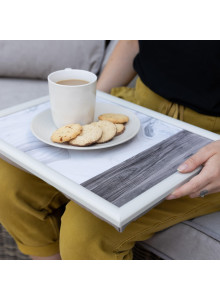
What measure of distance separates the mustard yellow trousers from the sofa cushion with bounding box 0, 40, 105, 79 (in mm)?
532

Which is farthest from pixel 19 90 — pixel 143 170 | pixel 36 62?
pixel 143 170

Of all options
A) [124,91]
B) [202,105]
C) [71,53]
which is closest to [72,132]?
[202,105]

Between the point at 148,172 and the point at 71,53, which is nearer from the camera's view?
the point at 148,172

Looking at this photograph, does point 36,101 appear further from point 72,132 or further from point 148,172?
point 148,172

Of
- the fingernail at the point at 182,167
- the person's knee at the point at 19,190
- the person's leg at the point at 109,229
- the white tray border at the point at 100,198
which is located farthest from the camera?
the person's knee at the point at 19,190

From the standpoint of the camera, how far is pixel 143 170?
670mm

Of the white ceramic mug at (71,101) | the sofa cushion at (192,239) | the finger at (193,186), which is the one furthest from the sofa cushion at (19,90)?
the finger at (193,186)

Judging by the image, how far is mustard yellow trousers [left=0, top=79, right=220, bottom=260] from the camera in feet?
2.55

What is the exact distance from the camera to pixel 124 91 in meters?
1.15

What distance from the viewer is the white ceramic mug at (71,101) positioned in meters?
0.73

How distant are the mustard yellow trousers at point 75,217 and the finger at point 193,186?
0.14m

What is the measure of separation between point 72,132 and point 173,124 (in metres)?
0.27

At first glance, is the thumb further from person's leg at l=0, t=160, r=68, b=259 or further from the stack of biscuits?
person's leg at l=0, t=160, r=68, b=259

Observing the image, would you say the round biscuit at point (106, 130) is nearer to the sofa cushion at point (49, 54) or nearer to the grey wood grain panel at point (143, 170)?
the grey wood grain panel at point (143, 170)
